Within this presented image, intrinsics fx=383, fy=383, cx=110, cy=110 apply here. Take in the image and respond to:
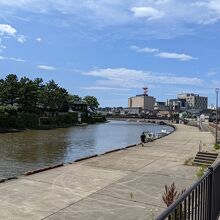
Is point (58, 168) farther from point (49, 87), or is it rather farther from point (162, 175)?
point (49, 87)

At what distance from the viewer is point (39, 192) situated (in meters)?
17.8

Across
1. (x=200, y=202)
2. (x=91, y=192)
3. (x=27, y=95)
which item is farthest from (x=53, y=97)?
(x=200, y=202)

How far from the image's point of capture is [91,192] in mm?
18281

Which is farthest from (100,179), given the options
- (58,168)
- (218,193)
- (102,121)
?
(102,121)

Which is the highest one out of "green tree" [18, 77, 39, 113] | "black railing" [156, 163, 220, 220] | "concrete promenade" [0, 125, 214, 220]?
"green tree" [18, 77, 39, 113]

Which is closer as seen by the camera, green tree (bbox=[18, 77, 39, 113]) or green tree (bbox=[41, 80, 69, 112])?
green tree (bbox=[18, 77, 39, 113])

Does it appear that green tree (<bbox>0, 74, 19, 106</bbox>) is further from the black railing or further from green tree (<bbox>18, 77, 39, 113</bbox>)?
the black railing

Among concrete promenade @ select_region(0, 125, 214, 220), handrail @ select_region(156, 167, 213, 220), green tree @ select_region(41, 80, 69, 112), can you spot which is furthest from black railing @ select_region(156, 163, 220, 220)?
green tree @ select_region(41, 80, 69, 112)

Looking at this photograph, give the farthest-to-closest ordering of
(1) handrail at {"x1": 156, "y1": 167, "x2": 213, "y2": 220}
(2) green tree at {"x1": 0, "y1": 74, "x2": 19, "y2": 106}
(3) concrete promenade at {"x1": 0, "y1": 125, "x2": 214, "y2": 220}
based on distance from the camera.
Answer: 1. (2) green tree at {"x1": 0, "y1": 74, "x2": 19, "y2": 106}
2. (3) concrete promenade at {"x1": 0, "y1": 125, "x2": 214, "y2": 220}
3. (1) handrail at {"x1": 156, "y1": 167, "x2": 213, "y2": 220}

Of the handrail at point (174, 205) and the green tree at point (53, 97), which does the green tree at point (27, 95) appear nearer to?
the green tree at point (53, 97)

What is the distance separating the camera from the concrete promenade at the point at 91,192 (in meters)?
14.5

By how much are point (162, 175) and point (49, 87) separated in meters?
108

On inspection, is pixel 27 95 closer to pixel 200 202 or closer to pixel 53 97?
pixel 53 97

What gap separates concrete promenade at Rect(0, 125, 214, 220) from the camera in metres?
14.5
